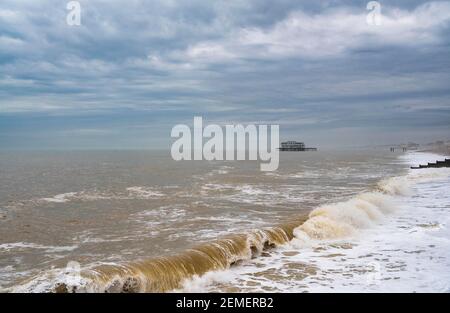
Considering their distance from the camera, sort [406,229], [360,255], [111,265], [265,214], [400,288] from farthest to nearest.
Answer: [265,214], [406,229], [360,255], [111,265], [400,288]

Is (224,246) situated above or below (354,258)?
above

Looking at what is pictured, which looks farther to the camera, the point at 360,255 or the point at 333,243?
the point at 333,243

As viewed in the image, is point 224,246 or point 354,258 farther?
point 224,246

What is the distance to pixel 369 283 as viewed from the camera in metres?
10.9

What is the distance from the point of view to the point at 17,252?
14.0m
